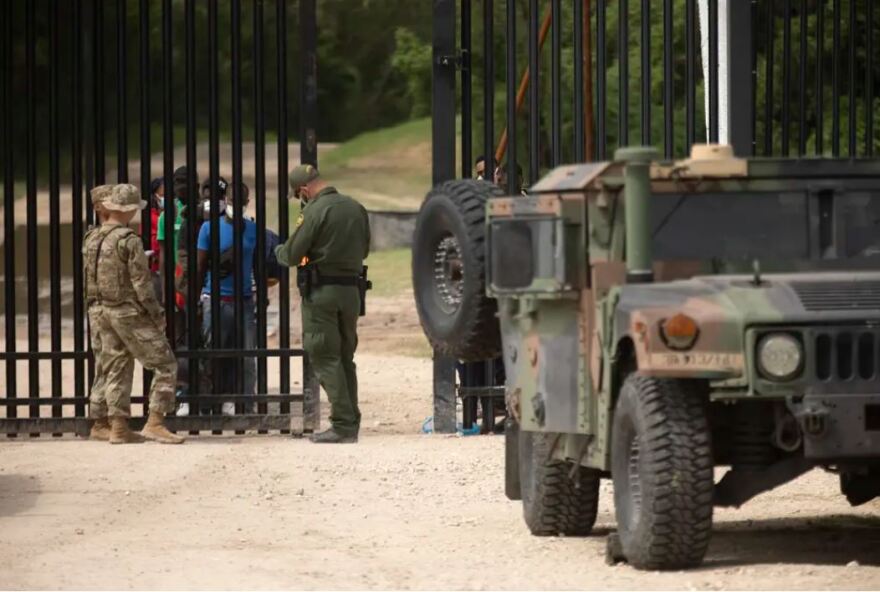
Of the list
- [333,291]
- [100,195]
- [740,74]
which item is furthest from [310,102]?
[740,74]

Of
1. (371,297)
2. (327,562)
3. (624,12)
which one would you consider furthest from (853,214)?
(371,297)

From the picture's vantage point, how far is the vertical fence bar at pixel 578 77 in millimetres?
13656

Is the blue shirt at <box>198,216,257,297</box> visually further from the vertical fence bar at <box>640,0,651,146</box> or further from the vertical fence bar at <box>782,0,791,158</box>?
the vertical fence bar at <box>782,0,791,158</box>

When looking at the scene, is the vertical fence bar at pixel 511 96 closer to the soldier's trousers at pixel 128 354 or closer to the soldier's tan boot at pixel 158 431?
the soldier's trousers at pixel 128 354

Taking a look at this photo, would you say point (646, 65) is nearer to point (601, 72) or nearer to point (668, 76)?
point (668, 76)

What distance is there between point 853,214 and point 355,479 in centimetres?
387

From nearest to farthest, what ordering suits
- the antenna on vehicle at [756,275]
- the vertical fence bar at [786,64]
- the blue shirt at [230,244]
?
1. the antenna on vehicle at [756,275]
2. the vertical fence bar at [786,64]
3. the blue shirt at [230,244]

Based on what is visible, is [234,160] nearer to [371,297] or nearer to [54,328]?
[54,328]

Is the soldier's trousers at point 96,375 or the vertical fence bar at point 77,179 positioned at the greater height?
the vertical fence bar at point 77,179

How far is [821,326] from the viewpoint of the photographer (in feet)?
26.5

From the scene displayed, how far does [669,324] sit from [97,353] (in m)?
6.43

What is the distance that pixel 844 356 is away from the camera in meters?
8.09

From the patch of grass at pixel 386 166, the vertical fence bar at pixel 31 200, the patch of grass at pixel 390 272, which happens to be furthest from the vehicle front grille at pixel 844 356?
the patch of grass at pixel 386 166

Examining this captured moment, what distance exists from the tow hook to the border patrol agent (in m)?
5.90
